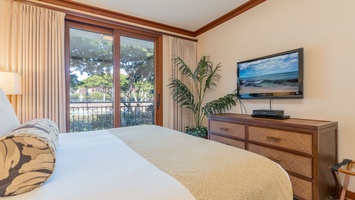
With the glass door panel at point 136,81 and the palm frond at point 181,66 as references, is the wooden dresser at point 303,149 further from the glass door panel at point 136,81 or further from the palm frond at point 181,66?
the glass door panel at point 136,81

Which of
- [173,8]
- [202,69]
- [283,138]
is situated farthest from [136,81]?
[283,138]

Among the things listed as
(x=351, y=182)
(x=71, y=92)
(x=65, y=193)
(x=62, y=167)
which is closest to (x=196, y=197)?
(x=65, y=193)

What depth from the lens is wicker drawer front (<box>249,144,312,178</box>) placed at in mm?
1715

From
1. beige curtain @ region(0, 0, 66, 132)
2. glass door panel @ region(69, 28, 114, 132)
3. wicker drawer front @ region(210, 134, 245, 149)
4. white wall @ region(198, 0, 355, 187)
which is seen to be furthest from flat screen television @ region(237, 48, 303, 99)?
beige curtain @ region(0, 0, 66, 132)

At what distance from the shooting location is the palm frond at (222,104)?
309cm

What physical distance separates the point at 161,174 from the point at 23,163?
1.89ft

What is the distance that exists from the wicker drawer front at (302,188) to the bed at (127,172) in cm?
96

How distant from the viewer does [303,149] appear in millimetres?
1733

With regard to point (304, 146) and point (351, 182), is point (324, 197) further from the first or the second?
point (304, 146)

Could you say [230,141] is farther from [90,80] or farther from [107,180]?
[90,80]

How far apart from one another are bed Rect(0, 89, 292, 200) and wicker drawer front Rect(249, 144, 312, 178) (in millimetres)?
907

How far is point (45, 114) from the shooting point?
254 cm

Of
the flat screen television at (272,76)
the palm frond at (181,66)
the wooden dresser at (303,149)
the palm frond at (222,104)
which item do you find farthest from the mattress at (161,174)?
the palm frond at (181,66)

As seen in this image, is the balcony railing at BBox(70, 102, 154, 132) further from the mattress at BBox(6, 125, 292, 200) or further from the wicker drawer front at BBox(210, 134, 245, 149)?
the mattress at BBox(6, 125, 292, 200)
